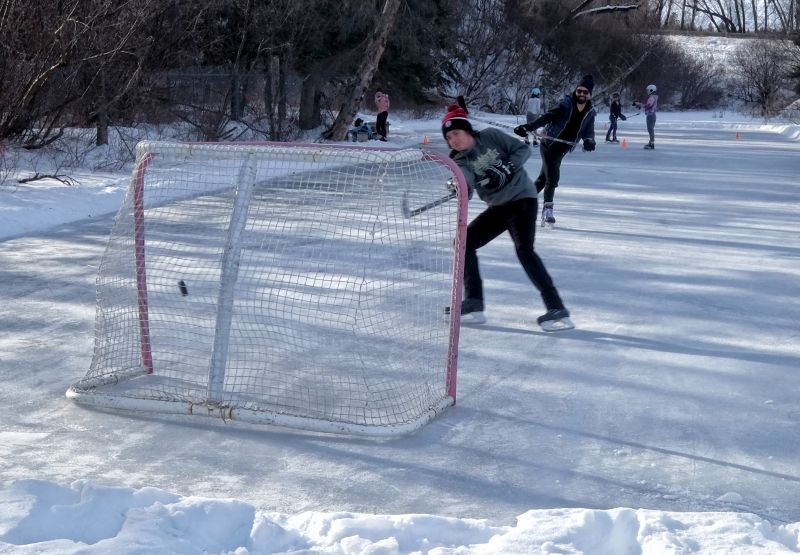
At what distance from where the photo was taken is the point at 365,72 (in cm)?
2262

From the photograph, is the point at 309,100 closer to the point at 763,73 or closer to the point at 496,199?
the point at 496,199

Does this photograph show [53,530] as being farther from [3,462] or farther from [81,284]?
[81,284]

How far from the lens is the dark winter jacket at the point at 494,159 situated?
5.79 meters

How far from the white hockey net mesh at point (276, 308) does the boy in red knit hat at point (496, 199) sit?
0.64ft

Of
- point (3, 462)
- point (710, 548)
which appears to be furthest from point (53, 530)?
point (710, 548)

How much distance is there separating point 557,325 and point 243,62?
16733 mm

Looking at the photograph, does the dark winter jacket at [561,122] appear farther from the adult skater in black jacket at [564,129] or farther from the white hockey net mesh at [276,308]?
the white hockey net mesh at [276,308]

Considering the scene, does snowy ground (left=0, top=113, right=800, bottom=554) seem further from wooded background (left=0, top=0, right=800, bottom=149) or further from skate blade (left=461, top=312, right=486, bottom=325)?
wooded background (left=0, top=0, right=800, bottom=149)

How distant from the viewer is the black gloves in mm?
5805

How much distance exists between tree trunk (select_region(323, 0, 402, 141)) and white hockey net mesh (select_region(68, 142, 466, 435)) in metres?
15.7

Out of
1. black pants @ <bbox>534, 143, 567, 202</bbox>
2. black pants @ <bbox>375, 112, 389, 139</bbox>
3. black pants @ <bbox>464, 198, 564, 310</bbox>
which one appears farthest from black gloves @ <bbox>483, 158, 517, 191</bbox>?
black pants @ <bbox>375, 112, 389, 139</bbox>

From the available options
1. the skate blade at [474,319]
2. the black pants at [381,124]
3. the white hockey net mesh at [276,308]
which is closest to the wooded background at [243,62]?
the black pants at [381,124]

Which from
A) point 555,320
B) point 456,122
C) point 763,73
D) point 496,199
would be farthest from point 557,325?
point 763,73

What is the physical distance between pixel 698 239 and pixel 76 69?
29.7 feet
